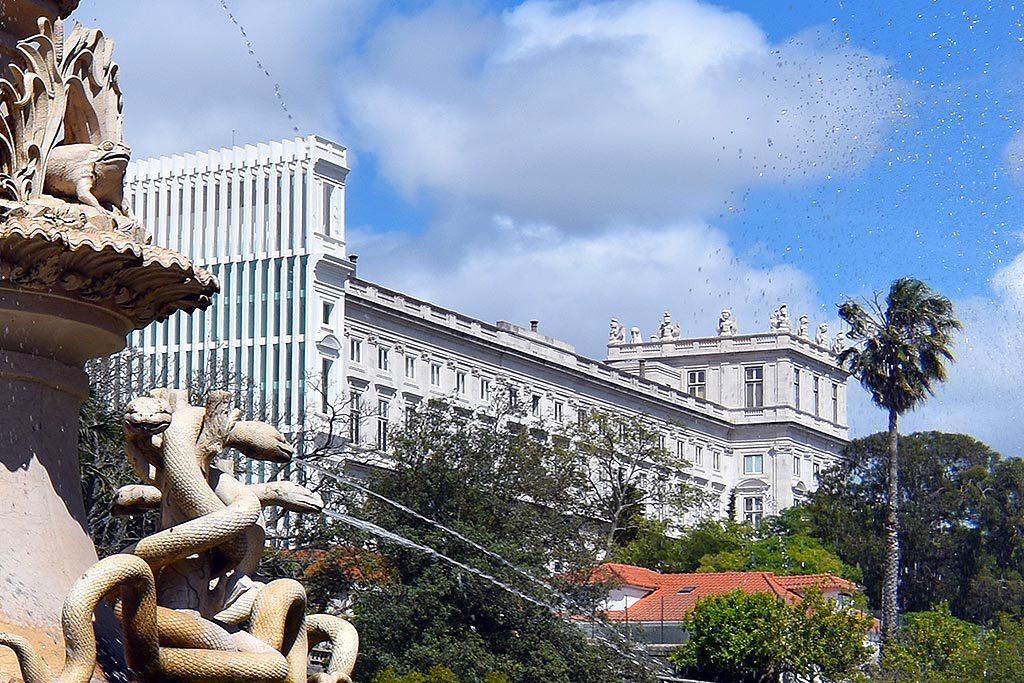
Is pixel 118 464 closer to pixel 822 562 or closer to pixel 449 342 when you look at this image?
pixel 449 342

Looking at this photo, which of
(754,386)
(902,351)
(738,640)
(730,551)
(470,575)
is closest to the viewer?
(470,575)

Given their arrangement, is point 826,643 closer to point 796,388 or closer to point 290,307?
point 290,307

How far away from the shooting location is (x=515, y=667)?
131 feet

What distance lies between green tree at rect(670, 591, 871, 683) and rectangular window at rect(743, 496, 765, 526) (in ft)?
206

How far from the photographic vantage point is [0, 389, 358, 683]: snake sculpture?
7699 mm

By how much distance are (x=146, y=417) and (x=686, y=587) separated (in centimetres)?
6468

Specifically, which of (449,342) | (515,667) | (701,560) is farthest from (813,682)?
(449,342)

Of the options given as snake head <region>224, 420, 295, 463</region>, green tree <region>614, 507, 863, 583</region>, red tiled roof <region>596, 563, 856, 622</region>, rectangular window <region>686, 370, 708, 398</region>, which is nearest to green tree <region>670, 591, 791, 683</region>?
red tiled roof <region>596, 563, 856, 622</region>

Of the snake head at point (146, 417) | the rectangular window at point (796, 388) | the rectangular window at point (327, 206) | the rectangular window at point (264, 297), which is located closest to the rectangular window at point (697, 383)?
the rectangular window at point (796, 388)

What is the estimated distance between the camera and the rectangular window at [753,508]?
119812 millimetres

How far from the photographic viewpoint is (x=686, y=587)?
71.7 m

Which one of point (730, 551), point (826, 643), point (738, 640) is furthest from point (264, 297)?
point (826, 643)

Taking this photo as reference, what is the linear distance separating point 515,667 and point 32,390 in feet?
105

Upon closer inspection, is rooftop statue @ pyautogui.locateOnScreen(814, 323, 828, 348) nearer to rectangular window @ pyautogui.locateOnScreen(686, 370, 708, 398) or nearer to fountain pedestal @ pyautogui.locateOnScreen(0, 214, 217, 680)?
rectangular window @ pyautogui.locateOnScreen(686, 370, 708, 398)
